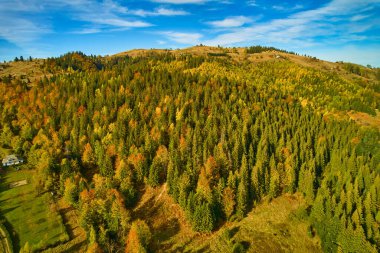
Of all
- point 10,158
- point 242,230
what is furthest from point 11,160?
point 242,230

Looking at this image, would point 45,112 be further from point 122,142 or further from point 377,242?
point 377,242

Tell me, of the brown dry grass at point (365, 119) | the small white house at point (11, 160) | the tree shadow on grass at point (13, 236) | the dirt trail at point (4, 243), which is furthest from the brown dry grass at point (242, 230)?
the brown dry grass at point (365, 119)

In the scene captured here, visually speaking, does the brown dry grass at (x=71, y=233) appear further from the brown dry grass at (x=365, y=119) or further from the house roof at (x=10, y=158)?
the brown dry grass at (x=365, y=119)

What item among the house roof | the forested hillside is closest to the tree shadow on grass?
the forested hillside

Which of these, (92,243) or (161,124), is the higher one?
(161,124)

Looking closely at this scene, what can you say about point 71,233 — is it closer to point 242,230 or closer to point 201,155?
point 242,230

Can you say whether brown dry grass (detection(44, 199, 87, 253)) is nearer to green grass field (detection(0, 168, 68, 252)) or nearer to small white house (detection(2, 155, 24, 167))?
green grass field (detection(0, 168, 68, 252))

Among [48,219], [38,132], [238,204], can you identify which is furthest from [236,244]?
[38,132]
